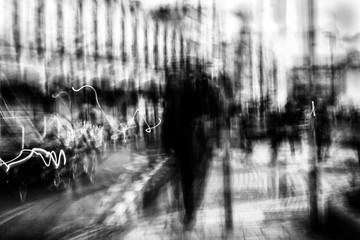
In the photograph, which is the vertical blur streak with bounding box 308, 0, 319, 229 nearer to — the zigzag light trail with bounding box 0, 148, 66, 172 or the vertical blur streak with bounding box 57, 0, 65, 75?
the vertical blur streak with bounding box 57, 0, 65, 75

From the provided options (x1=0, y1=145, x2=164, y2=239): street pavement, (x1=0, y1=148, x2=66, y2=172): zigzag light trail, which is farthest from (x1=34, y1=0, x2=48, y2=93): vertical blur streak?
(x1=0, y1=145, x2=164, y2=239): street pavement

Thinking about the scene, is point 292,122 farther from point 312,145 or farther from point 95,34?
point 95,34

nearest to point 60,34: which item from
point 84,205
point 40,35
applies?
point 40,35

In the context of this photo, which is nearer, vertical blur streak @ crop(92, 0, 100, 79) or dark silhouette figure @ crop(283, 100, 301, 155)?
dark silhouette figure @ crop(283, 100, 301, 155)

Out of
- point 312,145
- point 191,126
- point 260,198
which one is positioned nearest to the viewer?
point 191,126

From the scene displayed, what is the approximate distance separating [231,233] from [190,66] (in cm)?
133

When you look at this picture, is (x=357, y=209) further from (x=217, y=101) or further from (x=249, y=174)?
(x=217, y=101)

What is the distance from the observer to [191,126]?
3324mm

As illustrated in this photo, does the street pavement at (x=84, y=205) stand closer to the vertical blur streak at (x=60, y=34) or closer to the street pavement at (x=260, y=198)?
the street pavement at (x=260, y=198)

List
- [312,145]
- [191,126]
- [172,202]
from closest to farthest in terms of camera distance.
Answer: [191,126], [312,145], [172,202]

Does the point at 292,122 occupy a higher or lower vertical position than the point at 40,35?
lower

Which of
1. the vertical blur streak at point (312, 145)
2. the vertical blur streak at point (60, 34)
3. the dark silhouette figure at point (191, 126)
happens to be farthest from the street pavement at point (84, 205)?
the vertical blur streak at point (312, 145)

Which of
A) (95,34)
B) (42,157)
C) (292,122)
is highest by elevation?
(95,34)

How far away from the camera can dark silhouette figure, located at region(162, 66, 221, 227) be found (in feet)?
10.8
